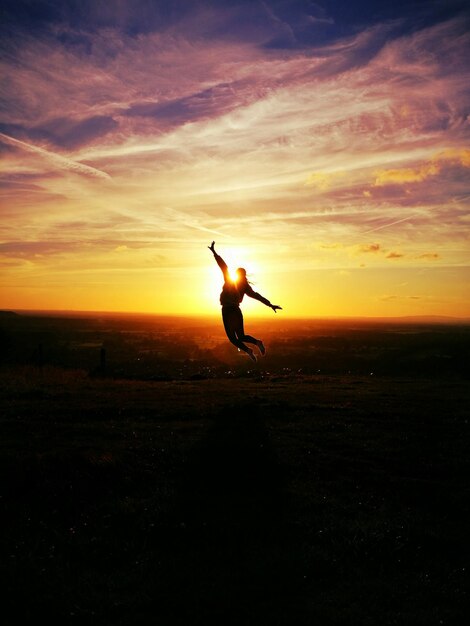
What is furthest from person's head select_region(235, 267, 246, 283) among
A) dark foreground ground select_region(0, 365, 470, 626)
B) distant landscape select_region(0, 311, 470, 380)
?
distant landscape select_region(0, 311, 470, 380)

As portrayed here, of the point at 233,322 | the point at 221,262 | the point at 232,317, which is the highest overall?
the point at 221,262

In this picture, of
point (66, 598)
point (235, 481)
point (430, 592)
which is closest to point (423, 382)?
point (235, 481)

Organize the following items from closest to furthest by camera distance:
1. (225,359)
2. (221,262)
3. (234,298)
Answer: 1. (221,262)
2. (234,298)
3. (225,359)

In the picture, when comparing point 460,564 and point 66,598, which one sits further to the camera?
point 460,564

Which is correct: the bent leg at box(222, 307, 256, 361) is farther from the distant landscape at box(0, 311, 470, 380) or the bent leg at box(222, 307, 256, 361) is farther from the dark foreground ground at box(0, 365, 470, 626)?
the distant landscape at box(0, 311, 470, 380)

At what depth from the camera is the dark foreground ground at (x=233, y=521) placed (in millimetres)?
6508

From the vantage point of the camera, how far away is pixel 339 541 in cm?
820

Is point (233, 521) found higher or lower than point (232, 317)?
lower

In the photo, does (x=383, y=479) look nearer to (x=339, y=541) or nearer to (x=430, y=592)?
(x=339, y=541)

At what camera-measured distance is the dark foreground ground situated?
651cm

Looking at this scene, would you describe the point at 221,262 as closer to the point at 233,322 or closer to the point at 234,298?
the point at 234,298

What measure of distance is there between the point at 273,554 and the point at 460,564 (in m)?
2.76

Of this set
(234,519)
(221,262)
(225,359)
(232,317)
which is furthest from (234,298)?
(225,359)

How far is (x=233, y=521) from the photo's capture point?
862cm
